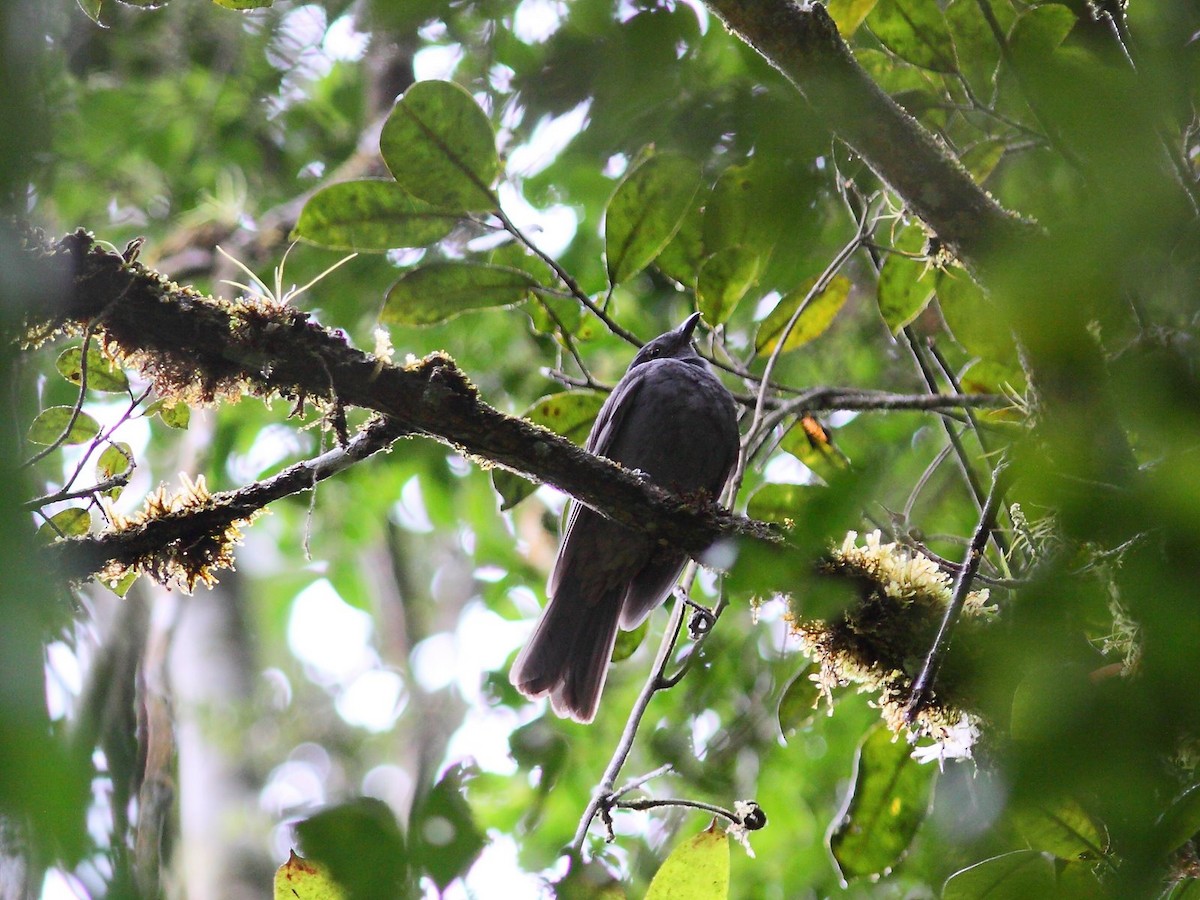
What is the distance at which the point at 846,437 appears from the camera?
4.57m

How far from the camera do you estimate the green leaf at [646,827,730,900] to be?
191cm

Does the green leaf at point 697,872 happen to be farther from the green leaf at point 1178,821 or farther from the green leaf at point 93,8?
the green leaf at point 93,8

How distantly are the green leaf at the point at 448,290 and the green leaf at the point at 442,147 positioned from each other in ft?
0.79

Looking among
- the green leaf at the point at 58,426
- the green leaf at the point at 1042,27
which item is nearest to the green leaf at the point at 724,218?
the green leaf at the point at 1042,27

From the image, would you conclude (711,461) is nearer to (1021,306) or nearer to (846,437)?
(846,437)

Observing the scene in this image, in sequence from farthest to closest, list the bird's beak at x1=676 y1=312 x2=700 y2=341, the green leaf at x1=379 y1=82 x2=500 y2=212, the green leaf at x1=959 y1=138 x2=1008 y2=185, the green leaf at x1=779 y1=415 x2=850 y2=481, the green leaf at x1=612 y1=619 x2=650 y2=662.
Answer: the bird's beak at x1=676 y1=312 x2=700 y2=341
the green leaf at x1=612 y1=619 x2=650 y2=662
the green leaf at x1=779 y1=415 x2=850 y2=481
the green leaf at x1=959 y1=138 x2=1008 y2=185
the green leaf at x1=379 y1=82 x2=500 y2=212

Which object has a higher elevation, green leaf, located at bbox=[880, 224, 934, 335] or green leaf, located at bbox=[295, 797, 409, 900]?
green leaf, located at bbox=[880, 224, 934, 335]

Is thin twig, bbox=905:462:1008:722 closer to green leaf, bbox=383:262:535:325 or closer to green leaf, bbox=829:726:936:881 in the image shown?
green leaf, bbox=829:726:936:881

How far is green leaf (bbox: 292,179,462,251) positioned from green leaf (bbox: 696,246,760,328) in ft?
2.28

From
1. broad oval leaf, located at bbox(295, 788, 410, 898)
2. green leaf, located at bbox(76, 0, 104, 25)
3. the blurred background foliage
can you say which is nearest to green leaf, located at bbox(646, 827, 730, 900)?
the blurred background foliage

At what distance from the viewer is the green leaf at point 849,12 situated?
260 centimetres

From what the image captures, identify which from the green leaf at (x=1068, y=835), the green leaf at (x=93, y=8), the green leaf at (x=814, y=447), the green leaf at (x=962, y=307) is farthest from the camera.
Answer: the green leaf at (x=814, y=447)

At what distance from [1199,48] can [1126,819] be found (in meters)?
0.71

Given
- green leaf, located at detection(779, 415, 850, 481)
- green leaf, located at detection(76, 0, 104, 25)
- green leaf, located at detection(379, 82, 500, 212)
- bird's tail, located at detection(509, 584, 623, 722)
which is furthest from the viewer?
bird's tail, located at detection(509, 584, 623, 722)
